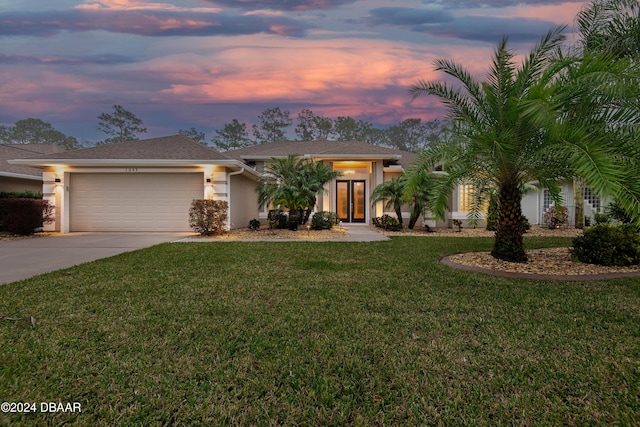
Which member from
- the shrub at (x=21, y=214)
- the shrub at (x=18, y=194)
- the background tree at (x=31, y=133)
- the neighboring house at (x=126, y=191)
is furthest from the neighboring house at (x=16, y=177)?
the background tree at (x=31, y=133)

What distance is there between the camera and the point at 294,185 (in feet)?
40.6

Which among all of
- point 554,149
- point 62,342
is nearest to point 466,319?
point 554,149

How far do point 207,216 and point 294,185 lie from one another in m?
3.63

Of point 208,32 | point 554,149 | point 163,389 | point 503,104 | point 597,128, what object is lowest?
point 163,389

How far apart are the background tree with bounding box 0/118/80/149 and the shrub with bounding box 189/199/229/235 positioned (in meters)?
49.2

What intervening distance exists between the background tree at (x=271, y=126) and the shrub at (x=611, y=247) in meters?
36.7

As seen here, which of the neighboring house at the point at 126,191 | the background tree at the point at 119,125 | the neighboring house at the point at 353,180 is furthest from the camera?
the background tree at the point at 119,125

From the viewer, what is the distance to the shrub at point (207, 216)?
38.4 feet

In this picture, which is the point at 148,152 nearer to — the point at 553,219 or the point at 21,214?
the point at 21,214

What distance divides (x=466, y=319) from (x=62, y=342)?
4.34m

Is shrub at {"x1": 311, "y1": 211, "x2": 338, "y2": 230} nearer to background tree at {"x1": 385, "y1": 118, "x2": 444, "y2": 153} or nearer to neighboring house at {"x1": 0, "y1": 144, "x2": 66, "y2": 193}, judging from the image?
neighboring house at {"x1": 0, "y1": 144, "x2": 66, "y2": 193}

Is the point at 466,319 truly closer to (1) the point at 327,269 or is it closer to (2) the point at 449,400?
(2) the point at 449,400

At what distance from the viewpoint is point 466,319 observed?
3.60 m

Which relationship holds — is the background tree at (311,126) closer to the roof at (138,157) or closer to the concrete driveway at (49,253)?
the roof at (138,157)
